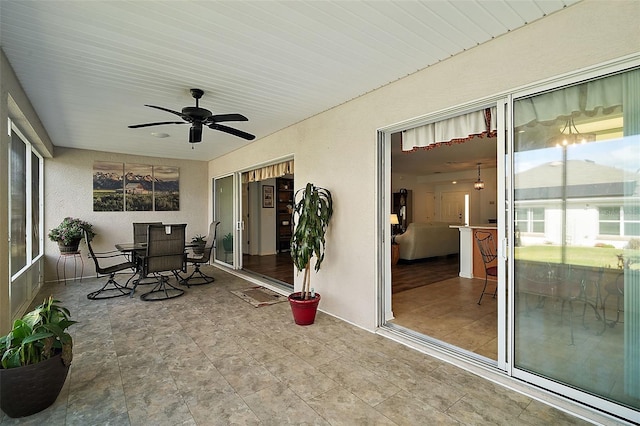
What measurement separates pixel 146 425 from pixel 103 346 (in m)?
1.48

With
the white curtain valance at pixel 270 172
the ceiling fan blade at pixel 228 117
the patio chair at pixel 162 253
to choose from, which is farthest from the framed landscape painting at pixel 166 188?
the ceiling fan blade at pixel 228 117

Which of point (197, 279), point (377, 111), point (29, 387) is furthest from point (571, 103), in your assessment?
point (197, 279)

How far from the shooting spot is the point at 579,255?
2023 millimetres

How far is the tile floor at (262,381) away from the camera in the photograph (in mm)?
1893

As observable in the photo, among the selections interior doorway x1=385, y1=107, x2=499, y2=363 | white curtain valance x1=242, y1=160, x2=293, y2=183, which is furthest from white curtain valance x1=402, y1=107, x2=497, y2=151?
white curtain valance x1=242, y1=160, x2=293, y2=183

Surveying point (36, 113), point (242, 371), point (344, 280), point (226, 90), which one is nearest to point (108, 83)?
point (226, 90)

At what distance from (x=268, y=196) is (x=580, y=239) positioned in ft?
25.5

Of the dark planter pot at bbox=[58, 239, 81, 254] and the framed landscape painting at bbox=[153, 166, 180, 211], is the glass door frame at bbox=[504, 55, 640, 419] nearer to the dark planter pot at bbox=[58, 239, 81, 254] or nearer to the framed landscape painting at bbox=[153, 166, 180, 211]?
the dark planter pot at bbox=[58, 239, 81, 254]

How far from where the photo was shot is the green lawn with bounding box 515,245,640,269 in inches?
73.7

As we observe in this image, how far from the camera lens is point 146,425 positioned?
1.82 meters

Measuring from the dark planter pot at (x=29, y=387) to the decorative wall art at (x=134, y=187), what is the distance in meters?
5.19

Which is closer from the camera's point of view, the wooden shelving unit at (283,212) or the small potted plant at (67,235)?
the small potted plant at (67,235)

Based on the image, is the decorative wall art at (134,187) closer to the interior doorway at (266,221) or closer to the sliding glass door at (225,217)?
the sliding glass door at (225,217)

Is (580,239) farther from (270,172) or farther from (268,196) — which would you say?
(268,196)
